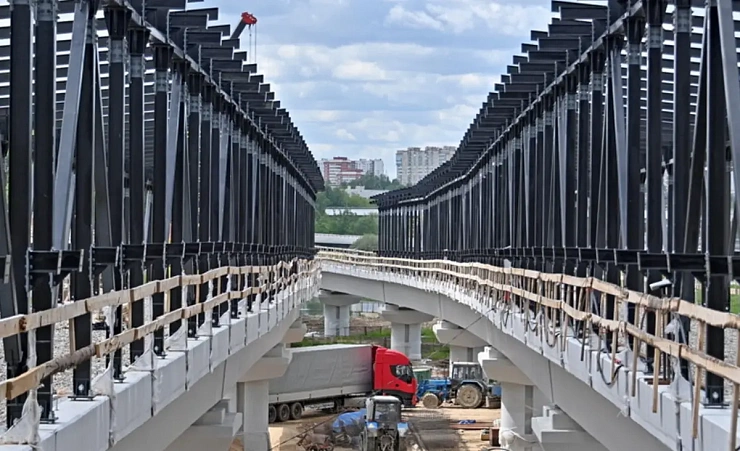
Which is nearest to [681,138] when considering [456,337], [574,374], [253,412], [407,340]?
[574,374]

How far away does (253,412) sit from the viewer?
4191cm

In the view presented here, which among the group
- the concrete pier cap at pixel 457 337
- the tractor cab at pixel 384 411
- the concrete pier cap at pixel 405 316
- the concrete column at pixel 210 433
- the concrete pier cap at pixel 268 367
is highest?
the concrete column at pixel 210 433

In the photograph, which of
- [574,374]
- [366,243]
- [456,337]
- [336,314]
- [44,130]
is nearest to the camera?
[44,130]

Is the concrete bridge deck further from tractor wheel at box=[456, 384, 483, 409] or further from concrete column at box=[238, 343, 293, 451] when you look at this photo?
tractor wheel at box=[456, 384, 483, 409]

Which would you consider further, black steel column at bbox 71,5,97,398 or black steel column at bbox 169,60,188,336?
black steel column at bbox 169,60,188,336

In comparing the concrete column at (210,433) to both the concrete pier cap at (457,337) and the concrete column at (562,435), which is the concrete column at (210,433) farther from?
the concrete pier cap at (457,337)

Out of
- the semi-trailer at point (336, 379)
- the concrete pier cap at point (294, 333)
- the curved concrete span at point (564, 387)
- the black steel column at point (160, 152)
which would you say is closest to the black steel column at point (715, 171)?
the curved concrete span at point (564, 387)

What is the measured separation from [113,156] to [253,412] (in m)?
26.4

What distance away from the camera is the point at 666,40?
884 inches

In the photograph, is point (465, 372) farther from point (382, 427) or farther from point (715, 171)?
point (715, 171)

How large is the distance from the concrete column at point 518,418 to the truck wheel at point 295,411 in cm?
1730

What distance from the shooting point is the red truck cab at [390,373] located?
2420 inches

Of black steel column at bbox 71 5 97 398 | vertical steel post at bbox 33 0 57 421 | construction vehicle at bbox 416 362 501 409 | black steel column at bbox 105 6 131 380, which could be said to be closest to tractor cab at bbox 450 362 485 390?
construction vehicle at bbox 416 362 501 409

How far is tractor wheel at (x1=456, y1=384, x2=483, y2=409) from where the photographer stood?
64625 mm
